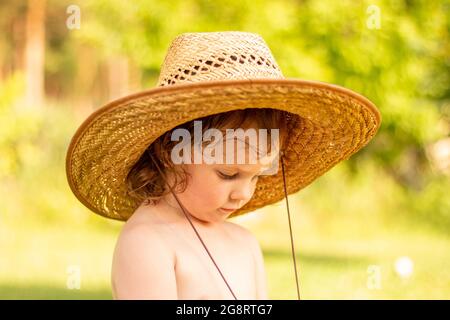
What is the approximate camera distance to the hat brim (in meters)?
2.22

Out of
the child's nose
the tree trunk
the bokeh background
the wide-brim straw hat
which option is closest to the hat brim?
the wide-brim straw hat

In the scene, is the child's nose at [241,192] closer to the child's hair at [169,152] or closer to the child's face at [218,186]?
the child's face at [218,186]

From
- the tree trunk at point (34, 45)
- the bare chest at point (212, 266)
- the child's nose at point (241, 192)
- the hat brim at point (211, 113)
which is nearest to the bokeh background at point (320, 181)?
the hat brim at point (211, 113)

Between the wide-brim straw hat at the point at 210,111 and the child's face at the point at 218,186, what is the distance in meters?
0.17

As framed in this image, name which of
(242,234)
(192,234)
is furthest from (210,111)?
(242,234)

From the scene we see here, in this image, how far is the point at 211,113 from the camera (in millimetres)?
2322

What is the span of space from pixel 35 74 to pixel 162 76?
45.3 feet

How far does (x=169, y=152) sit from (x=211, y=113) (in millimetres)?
295

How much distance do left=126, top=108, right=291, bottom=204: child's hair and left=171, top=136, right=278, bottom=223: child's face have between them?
0.04 m

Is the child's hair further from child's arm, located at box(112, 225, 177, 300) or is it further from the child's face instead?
child's arm, located at box(112, 225, 177, 300)

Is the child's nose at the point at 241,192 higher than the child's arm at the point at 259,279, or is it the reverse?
the child's nose at the point at 241,192

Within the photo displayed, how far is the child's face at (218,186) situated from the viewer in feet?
8.03

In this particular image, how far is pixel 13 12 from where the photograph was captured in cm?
1633

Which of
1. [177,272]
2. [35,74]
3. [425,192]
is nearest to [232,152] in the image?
[177,272]
